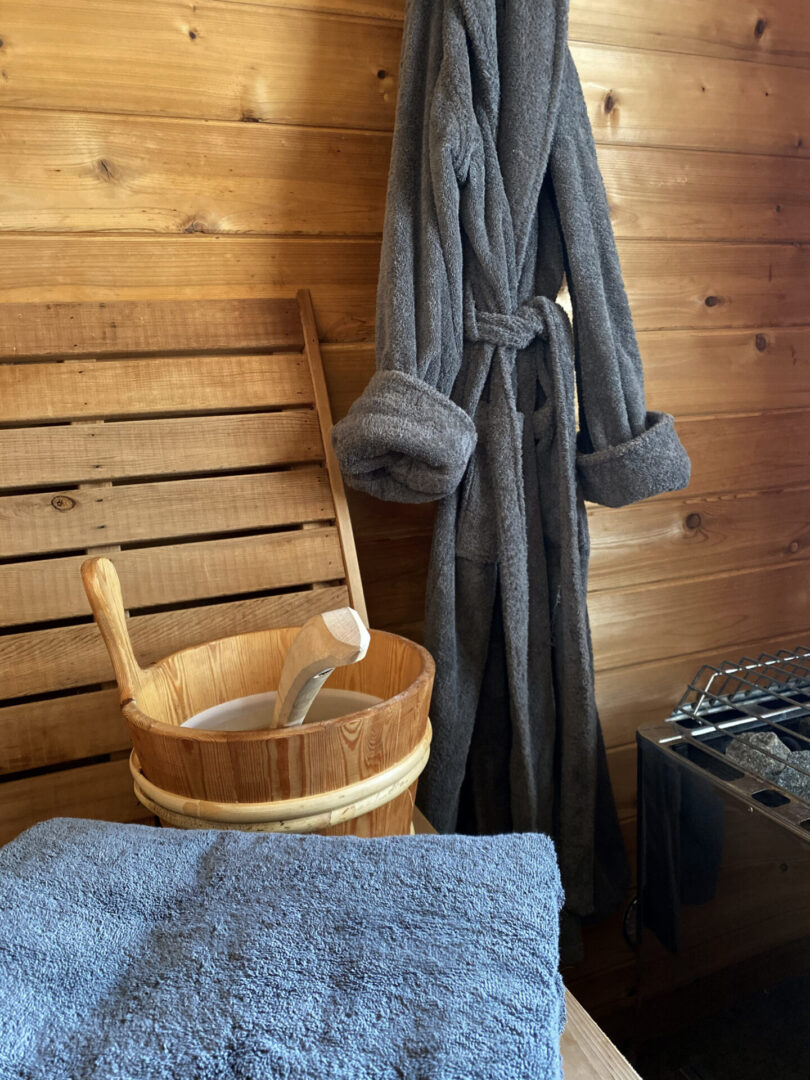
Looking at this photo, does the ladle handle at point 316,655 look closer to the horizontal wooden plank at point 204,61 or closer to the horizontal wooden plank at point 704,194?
the horizontal wooden plank at point 204,61

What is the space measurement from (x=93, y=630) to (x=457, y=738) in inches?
18.6

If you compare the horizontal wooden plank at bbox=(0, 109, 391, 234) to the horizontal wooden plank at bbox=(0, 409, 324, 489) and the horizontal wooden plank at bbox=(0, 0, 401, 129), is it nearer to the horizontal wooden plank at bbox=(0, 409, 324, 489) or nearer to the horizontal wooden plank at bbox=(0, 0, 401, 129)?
the horizontal wooden plank at bbox=(0, 0, 401, 129)

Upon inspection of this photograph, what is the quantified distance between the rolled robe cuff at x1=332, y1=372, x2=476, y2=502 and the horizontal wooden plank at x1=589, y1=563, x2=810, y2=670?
483mm

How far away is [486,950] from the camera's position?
1.54ft

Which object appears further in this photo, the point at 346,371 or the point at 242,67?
the point at 346,371

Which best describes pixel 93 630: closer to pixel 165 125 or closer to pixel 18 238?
pixel 18 238

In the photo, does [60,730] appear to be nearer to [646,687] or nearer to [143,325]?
[143,325]

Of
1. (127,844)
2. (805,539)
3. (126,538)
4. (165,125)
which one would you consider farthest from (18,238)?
(805,539)

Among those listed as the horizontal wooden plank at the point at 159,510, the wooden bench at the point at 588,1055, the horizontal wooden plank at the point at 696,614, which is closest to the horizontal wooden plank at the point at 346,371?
the horizontal wooden plank at the point at 159,510

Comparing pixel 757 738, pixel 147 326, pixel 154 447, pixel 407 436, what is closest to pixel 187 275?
pixel 147 326

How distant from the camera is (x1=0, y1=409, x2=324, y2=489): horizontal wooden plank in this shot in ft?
2.94

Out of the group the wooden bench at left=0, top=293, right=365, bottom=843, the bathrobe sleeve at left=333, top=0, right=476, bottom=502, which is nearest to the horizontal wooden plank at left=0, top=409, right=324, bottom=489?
the wooden bench at left=0, top=293, right=365, bottom=843

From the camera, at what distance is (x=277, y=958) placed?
46cm

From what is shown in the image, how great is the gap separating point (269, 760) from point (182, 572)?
403mm
